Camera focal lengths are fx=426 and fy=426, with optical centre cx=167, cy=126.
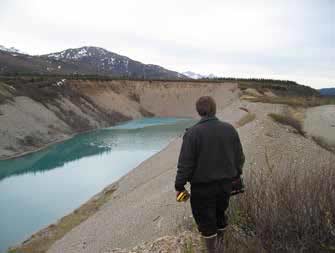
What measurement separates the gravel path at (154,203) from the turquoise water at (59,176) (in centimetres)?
298

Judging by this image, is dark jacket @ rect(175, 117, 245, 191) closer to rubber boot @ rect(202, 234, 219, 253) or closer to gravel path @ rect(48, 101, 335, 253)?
rubber boot @ rect(202, 234, 219, 253)

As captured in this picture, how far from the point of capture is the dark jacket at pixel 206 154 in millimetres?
6055

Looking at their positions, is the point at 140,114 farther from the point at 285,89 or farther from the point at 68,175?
the point at 68,175

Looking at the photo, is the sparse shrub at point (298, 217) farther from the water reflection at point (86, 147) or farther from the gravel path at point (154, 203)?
the water reflection at point (86, 147)

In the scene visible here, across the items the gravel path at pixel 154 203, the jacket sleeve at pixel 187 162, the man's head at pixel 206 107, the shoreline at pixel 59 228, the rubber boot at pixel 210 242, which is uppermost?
the man's head at pixel 206 107

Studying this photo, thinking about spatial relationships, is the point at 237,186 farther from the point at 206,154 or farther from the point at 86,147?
the point at 86,147

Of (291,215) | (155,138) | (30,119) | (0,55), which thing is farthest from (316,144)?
(0,55)

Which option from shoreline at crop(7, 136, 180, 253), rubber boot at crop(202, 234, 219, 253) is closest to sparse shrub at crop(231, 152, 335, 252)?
rubber boot at crop(202, 234, 219, 253)

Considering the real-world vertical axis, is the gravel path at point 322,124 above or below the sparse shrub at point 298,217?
below

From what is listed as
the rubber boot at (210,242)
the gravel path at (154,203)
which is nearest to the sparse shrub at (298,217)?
the rubber boot at (210,242)

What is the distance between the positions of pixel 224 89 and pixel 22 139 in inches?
2227

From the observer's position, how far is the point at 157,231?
433 inches

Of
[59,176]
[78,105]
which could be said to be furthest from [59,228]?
[78,105]

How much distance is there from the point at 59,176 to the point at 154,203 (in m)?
16.4
